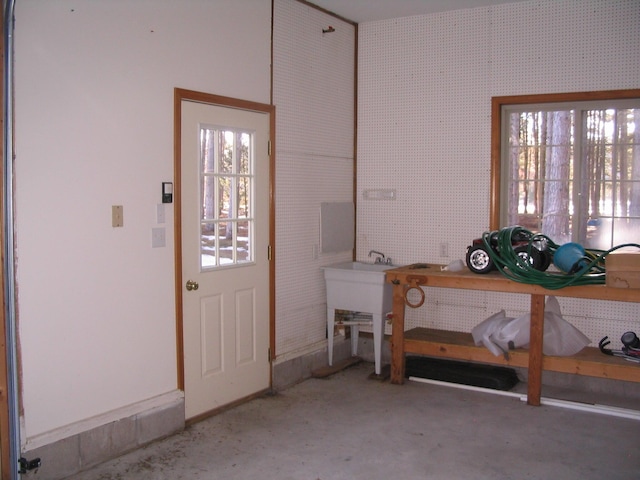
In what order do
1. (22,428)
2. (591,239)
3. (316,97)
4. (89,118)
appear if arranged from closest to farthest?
(22,428)
(89,118)
(591,239)
(316,97)

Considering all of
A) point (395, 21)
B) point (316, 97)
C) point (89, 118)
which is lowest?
point (89, 118)

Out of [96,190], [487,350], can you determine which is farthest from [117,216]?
[487,350]

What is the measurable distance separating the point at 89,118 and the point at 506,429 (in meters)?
3.29

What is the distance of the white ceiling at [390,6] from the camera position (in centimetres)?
505

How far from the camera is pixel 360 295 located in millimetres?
5180

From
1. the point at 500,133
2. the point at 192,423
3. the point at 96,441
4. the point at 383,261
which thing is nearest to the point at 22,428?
the point at 96,441

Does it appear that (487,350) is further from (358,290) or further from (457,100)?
(457,100)

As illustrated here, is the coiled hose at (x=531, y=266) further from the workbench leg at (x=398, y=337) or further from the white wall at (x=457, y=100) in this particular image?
the workbench leg at (x=398, y=337)

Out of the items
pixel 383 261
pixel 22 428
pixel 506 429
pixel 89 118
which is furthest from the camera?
pixel 383 261

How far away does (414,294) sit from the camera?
5555 millimetres

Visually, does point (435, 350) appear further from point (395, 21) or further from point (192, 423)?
point (395, 21)

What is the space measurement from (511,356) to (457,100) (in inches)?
87.7

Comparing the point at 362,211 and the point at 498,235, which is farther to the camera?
the point at 362,211

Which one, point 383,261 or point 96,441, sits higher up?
point 383,261
